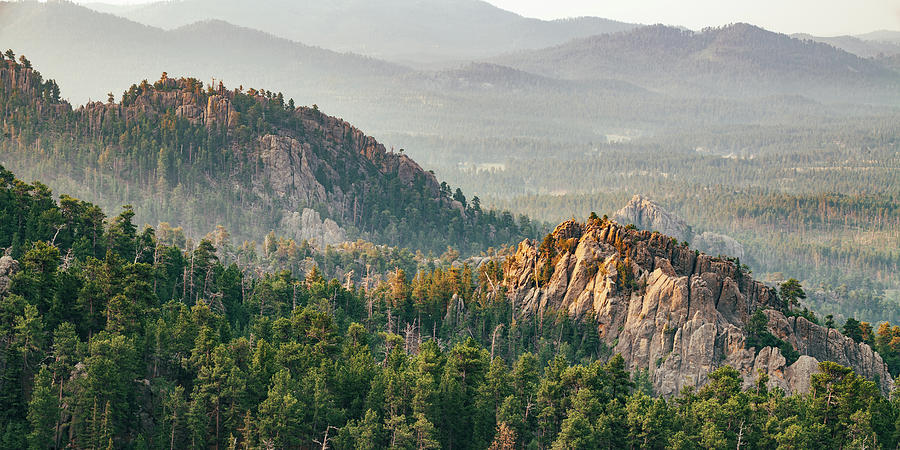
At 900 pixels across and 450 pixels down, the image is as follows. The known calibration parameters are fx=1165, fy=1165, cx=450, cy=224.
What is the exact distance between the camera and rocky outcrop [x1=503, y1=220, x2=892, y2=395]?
11357 cm

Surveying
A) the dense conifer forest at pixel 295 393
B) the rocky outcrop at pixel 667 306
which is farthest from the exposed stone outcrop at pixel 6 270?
the rocky outcrop at pixel 667 306

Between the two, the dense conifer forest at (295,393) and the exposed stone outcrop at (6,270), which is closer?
the dense conifer forest at (295,393)

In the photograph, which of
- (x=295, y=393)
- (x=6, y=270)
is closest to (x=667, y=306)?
(x=295, y=393)

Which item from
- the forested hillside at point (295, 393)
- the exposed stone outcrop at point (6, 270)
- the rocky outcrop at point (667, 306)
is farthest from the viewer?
→ the rocky outcrop at point (667, 306)

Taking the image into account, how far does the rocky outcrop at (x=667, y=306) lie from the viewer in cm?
11357

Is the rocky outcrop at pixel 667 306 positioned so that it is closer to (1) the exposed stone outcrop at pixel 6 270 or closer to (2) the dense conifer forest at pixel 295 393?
(2) the dense conifer forest at pixel 295 393

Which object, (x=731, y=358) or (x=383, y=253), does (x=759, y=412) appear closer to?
(x=731, y=358)

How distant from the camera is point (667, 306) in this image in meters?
119

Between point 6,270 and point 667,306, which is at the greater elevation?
point 6,270

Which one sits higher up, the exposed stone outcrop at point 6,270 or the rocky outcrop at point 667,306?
the exposed stone outcrop at point 6,270

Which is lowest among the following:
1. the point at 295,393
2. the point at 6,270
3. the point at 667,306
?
the point at 295,393

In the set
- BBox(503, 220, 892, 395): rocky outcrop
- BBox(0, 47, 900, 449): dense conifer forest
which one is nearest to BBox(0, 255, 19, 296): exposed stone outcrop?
A: BBox(0, 47, 900, 449): dense conifer forest

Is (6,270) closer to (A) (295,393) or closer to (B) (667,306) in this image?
(A) (295,393)

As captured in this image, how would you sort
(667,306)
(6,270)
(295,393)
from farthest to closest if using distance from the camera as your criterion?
1. (667,306)
2. (6,270)
3. (295,393)
